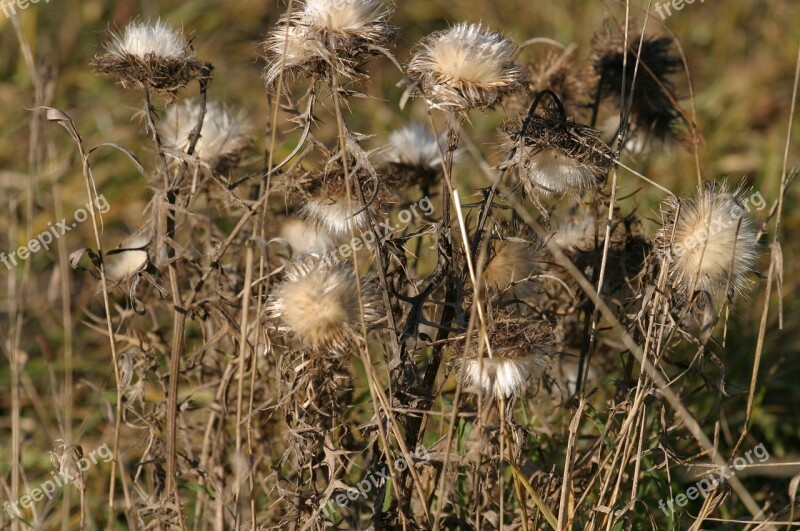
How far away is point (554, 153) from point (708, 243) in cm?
30

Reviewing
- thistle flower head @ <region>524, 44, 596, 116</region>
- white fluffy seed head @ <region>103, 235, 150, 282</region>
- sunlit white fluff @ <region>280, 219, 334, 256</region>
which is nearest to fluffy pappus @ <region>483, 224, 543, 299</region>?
sunlit white fluff @ <region>280, 219, 334, 256</region>

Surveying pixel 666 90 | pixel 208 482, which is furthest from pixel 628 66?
pixel 208 482

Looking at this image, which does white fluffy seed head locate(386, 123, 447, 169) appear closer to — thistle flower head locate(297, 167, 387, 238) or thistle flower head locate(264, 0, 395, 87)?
thistle flower head locate(297, 167, 387, 238)

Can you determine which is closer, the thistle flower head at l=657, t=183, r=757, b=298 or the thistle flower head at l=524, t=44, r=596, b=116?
the thistle flower head at l=657, t=183, r=757, b=298

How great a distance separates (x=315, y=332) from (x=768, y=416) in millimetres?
1507

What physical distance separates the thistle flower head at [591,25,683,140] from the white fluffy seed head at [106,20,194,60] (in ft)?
2.75

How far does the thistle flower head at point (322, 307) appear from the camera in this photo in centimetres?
126

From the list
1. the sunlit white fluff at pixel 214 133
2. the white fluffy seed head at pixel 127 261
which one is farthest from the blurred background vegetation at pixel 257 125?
the sunlit white fluff at pixel 214 133

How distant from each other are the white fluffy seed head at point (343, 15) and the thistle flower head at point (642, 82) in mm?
630

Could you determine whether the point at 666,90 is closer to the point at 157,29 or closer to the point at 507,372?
the point at 507,372

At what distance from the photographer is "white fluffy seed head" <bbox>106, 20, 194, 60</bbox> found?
1420 mm

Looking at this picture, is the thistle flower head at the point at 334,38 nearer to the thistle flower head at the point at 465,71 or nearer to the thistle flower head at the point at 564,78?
the thistle flower head at the point at 465,71

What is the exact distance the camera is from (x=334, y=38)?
1.31 m

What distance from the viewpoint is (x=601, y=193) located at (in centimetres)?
A: 159
